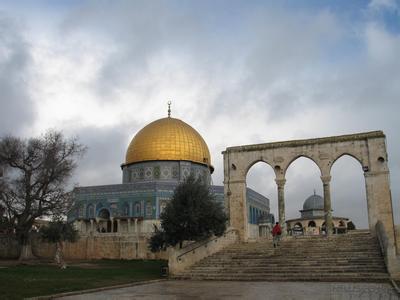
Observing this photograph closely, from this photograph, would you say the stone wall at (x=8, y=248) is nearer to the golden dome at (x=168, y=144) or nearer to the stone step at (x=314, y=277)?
the golden dome at (x=168, y=144)

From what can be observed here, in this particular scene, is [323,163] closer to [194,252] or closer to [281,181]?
[281,181]

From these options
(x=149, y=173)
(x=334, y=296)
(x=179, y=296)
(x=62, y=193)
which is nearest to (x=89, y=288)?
(x=179, y=296)

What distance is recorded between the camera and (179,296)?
1144 cm

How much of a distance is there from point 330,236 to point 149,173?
26.2m

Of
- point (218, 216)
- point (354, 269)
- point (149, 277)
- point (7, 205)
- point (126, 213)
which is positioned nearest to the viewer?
point (354, 269)

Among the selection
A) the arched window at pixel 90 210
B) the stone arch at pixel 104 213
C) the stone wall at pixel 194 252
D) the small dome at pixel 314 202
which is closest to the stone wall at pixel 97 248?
the stone arch at pixel 104 213

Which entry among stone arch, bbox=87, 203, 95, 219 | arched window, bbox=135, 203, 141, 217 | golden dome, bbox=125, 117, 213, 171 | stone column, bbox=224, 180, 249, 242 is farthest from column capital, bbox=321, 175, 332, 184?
stone arch, bbox=87, 203, 95, 219

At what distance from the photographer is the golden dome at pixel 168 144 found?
4700cm

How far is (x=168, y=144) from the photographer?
47.3 m

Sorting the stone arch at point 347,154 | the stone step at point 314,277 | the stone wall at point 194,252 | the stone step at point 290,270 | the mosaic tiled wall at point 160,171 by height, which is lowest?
the stone step at point 314,277

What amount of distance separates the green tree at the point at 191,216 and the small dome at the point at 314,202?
38.1 metres

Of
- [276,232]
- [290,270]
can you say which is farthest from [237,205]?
[290,270]

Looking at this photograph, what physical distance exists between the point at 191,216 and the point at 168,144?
27.0 metres

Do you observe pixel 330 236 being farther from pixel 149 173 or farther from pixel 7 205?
pixel 149 173
